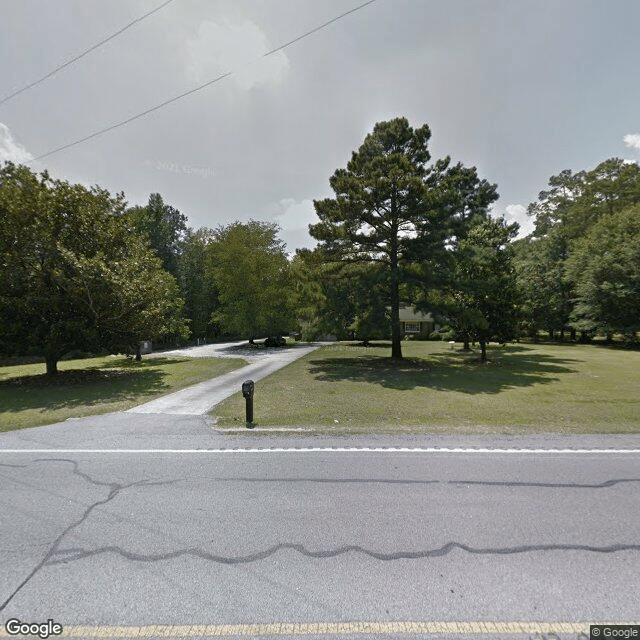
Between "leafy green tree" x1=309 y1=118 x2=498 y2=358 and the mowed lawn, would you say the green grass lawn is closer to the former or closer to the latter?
the mowed lawn

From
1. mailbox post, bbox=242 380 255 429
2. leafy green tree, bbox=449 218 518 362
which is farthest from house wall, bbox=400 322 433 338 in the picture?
mailbox post, bbox=242 380 255 429

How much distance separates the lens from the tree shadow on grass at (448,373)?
42.0 ft

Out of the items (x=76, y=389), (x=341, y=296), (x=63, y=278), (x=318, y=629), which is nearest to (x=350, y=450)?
(x=318, y=629)

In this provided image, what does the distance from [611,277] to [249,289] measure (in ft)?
117

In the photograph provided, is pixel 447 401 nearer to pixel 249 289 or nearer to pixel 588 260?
pixel 249 289

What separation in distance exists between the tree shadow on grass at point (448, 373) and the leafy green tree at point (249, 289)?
16.7 m

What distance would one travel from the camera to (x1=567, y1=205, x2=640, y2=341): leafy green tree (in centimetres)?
3052

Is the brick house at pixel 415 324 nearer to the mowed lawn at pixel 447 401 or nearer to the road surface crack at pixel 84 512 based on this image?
the mowed lawn at pixel 447 401

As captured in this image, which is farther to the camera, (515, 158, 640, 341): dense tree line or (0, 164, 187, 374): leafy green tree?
(515, 158, 640, 341): dense tree line

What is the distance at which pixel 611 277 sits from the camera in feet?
104

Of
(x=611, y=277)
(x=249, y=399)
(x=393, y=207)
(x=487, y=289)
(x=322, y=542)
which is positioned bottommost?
(x=322, y=542)

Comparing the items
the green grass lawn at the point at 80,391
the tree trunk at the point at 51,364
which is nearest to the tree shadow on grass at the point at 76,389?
the green grass lawn at the point at 80,391

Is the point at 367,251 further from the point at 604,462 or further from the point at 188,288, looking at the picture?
the point at 188,288

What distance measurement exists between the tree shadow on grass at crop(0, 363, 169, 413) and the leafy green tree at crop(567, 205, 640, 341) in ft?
126
